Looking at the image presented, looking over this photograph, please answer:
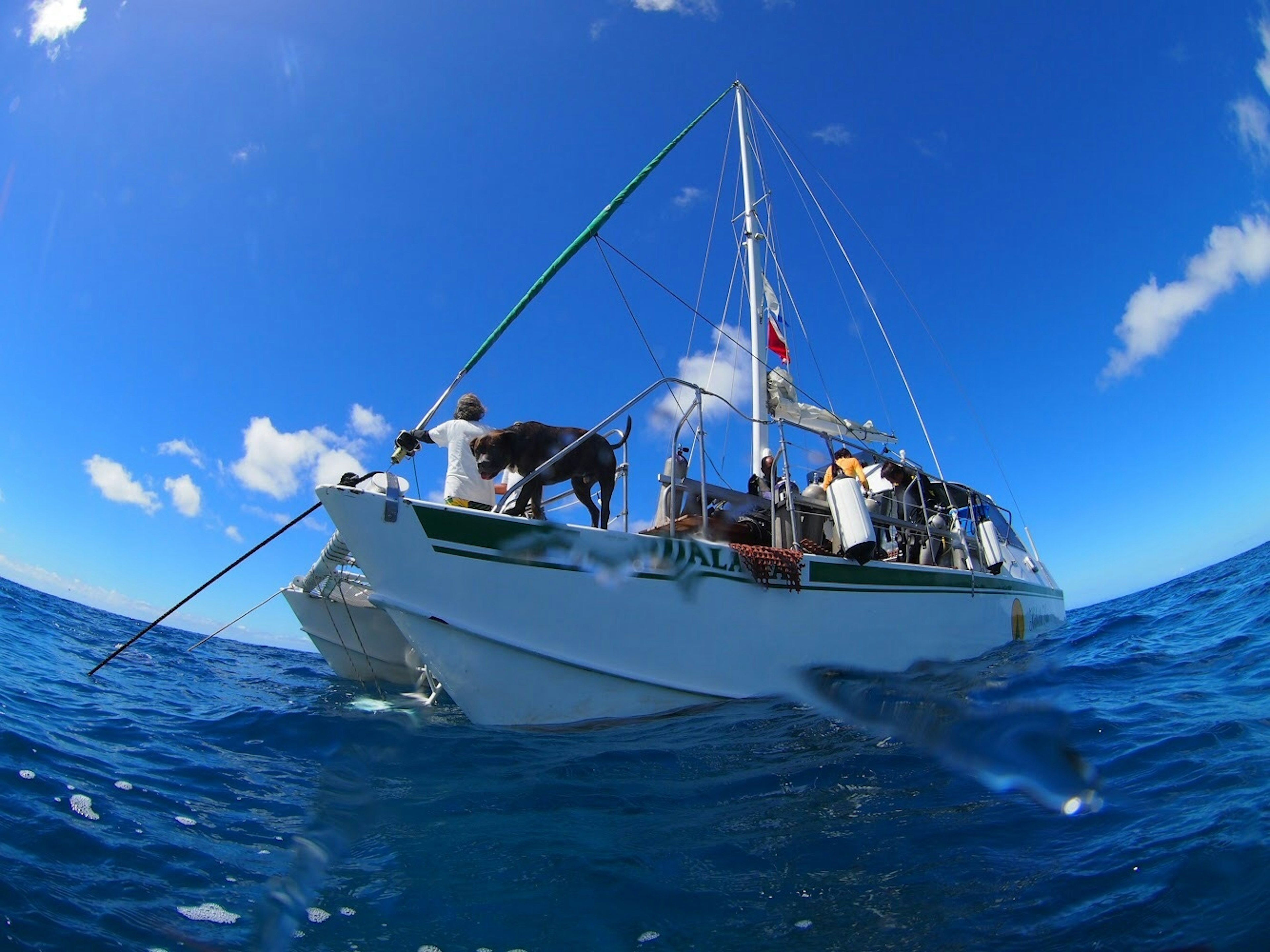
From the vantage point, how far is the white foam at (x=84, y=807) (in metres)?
3.04

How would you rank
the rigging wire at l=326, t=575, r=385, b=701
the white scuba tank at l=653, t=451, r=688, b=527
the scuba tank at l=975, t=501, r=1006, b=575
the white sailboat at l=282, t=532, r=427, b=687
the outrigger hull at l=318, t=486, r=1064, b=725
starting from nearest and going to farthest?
the outrigger hull at l=318, t=486, r=1064, b=725 → the white scuba tank at l=653, t=451, r=688, b=527 → the rigging wire at l=326, t=575, r=385, b=701 → the white sailboat at l=282, t=532, r=427, b=687 → the scuba tank at l=975, t=501, r=1006, b=575

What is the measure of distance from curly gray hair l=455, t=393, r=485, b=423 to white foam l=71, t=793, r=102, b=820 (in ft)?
11.3

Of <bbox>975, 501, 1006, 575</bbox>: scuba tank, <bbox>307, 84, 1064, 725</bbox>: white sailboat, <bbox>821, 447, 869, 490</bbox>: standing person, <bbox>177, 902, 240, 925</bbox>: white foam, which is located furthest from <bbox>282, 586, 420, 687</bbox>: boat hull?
<bbox>975, 501, 1006, 575</bbox>: scuba tank

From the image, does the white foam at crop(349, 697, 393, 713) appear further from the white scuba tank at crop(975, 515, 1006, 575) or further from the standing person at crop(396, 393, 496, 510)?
the white scuba tank at crop(975, 515, 1006, 575)

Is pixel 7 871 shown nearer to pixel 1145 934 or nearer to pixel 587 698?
pixel 587 698

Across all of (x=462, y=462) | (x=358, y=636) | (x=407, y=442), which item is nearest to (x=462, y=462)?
(x=462, y=462)

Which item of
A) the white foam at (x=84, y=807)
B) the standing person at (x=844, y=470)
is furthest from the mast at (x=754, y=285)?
the white foam at (x=84, y=807)

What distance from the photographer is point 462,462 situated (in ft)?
17.5

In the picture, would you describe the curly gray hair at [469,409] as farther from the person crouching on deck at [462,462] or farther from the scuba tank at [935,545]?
the scuba tank at [935,545]

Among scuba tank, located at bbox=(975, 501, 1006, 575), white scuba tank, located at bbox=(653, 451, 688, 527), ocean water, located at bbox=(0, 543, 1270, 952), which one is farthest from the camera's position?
scuba tank, located at bbox=(975, 501, 1006, 575)

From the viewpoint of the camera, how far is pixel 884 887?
2457 millimetres

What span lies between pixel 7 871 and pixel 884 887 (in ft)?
11.0

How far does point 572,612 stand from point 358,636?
425cm

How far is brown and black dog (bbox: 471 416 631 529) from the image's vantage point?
17.1 feet
